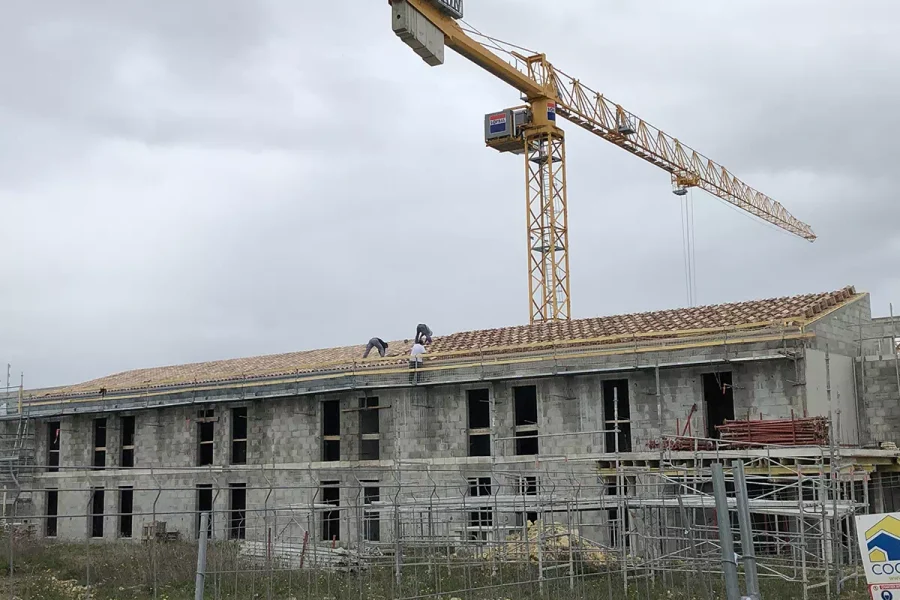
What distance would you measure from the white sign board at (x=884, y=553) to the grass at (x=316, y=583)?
31.5 feet

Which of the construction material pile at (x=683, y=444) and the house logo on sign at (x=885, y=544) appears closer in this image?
the house logo on sign at (x=885, y=544)

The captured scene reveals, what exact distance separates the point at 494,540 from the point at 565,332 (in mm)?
9386

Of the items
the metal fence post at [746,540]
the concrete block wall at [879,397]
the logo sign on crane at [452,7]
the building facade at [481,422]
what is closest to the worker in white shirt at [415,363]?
the building facade at [481,422]

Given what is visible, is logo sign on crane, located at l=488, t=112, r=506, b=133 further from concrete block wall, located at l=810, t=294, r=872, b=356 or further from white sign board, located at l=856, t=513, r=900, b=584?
white sign board, located at l=856, t=513, r=900, b=584

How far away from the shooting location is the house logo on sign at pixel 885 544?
22.9 ft

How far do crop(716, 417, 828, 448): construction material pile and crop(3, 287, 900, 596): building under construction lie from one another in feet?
0.14

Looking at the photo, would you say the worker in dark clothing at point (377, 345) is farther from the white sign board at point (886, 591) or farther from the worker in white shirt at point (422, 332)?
the white sign board at point (886, 591)

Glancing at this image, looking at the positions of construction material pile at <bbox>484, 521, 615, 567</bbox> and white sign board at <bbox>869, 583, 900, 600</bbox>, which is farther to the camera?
construction material pile at <bbox>484, 521, 615, 567</bbox>

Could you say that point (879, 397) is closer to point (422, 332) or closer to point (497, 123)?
point (422, 332)

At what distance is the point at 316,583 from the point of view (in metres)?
18.3

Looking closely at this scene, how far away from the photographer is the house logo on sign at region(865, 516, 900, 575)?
698 centimetres

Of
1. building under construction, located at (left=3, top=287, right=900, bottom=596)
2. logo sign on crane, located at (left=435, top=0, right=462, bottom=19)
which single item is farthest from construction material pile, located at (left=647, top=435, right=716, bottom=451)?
logo sign on crane, located at (left=435, top=0, right=462, bottom=19)

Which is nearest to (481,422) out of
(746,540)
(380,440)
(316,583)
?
(380,440)

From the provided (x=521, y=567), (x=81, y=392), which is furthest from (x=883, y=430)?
(x=81, y=392)
